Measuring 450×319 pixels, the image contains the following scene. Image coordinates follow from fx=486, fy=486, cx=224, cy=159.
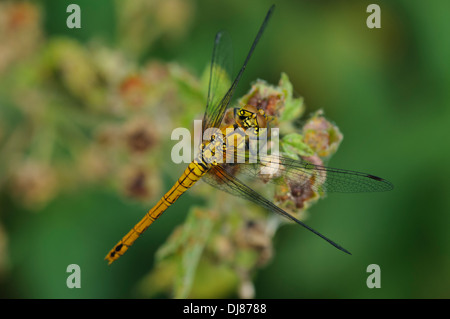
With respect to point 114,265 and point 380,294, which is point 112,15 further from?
point 380,294

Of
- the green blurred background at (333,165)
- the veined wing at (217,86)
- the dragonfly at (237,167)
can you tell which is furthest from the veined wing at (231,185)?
the green blurred background at (333,165)

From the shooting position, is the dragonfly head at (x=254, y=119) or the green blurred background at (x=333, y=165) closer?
the dragonfly head at (x=254, y=119)

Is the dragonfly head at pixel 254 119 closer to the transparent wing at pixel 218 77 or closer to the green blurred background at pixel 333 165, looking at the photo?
the transparent wing at pixel 218 77

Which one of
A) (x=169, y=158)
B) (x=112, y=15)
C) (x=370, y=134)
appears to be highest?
(x=112, y=15)

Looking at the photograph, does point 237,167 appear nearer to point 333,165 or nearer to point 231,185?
point 231,185

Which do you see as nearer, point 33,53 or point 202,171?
point 202,171

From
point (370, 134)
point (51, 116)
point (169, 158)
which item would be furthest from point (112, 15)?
point (370, 134)

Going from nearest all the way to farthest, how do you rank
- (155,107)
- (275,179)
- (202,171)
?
(275,179) < (202,171) < (155,107)

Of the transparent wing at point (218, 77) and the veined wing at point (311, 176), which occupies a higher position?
the transparent wing at point (218, 77)
